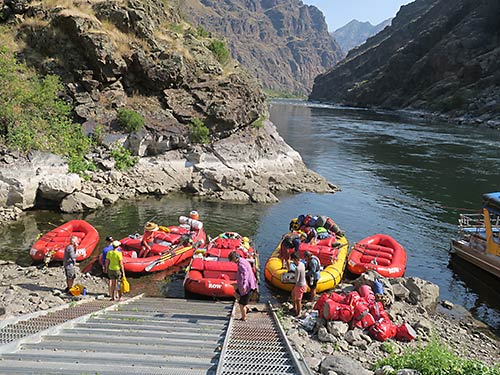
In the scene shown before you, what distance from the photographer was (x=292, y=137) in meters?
51.8

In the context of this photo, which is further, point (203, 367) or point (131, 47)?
point (131, 47)

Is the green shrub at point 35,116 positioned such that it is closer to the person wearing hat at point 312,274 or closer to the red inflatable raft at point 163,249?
the red inflatable raft at point 163,249

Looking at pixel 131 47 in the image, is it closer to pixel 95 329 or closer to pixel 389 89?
pixel 95 329

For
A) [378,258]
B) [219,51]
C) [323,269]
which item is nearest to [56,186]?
[323,269]

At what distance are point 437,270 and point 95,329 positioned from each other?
14.1m

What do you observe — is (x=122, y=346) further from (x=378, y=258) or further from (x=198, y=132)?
(x=198, y=132)

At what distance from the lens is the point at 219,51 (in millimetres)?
31375

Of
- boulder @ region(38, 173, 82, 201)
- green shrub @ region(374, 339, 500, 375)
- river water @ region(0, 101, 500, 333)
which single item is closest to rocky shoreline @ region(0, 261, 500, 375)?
green shrub @ region(374, 339, 500, 375)

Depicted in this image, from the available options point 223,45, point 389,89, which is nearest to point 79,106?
point 223,45

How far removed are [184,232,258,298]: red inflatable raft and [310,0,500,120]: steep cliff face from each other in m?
72.7

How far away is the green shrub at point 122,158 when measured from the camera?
2284cm

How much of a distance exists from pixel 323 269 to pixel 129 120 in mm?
15453

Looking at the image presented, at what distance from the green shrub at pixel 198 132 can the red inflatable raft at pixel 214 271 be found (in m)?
12.2

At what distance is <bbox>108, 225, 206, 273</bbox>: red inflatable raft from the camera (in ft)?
43.8
